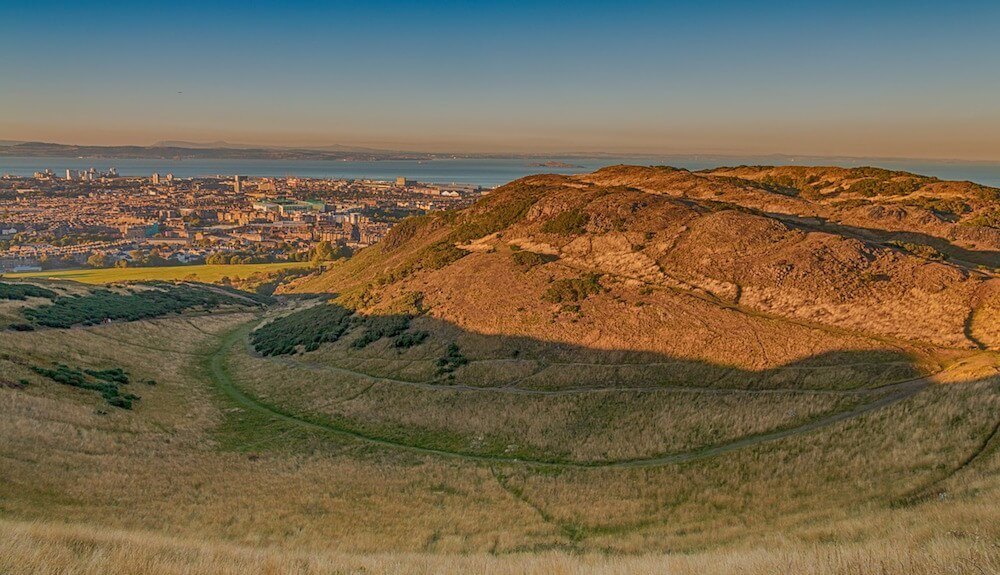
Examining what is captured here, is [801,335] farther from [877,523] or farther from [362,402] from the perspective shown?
[362,402]

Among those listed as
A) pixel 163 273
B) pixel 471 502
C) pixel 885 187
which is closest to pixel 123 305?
pixel 471 502

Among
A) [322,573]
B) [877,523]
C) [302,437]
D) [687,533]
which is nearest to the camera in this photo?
[322,573]

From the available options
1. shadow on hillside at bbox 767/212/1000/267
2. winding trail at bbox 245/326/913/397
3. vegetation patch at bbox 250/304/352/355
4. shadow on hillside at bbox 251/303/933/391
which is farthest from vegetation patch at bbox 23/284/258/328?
shadow on hillside at bbox 767/212/1000/267

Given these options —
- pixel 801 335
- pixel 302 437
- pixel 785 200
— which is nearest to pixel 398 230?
pixel 785 200

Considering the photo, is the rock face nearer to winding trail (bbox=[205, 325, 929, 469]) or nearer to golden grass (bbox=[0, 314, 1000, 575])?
winding trail (bbox=[205, 325, 929, 469])

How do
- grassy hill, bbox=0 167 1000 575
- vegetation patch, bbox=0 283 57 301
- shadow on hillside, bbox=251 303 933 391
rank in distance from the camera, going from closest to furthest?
grassy hill, bbox=0 167 1000 575, shadow on hillside, bbox=251 303 933 391, vegetation patch, bbox=0 283 57 301

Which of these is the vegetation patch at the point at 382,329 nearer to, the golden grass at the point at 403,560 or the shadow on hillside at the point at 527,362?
the shadow on hillside at the point at 527,362

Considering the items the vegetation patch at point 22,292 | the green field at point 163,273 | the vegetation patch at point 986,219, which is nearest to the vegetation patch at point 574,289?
the vegetation patch at point 986,219
